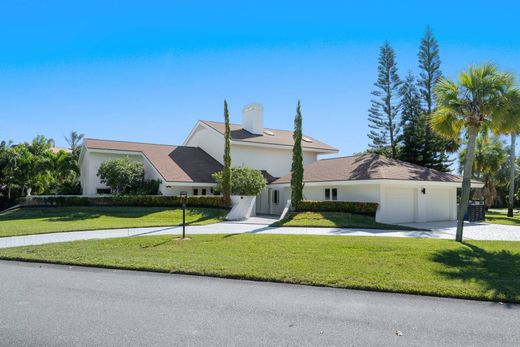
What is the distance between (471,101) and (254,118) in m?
22.0

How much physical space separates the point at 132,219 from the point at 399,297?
18146mm

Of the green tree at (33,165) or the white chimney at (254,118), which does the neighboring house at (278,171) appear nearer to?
the white chimney at (254,118)

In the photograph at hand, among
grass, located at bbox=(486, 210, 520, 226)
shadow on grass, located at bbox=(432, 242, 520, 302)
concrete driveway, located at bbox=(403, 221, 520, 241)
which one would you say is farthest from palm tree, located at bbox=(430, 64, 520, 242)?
grass, located at bbox=(486, 210, 520, 226)

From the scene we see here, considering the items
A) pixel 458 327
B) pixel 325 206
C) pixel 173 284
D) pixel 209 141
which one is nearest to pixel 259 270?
pixel 173 284

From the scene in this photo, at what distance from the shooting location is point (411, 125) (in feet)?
125

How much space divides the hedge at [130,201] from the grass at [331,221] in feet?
18.5

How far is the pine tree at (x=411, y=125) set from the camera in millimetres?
36562

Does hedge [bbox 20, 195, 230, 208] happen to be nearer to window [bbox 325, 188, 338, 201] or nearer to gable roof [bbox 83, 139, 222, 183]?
gable roof [bbox 83, 139, 222, 183]

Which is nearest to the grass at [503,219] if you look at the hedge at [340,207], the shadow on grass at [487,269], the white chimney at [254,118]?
the hedge at [340,207]

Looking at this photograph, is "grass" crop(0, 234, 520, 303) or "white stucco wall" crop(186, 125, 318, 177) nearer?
"grass" crop(0, 234, 520, 303)

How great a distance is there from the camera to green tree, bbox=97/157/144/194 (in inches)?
1062

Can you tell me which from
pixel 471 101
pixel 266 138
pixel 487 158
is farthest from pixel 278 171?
pixel 471 101

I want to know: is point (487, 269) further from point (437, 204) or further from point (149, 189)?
point (149, 189)

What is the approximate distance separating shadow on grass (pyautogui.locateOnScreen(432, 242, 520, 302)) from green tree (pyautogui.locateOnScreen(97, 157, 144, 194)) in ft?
74.6
